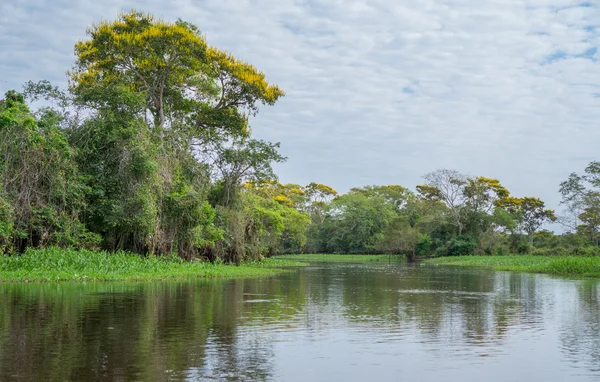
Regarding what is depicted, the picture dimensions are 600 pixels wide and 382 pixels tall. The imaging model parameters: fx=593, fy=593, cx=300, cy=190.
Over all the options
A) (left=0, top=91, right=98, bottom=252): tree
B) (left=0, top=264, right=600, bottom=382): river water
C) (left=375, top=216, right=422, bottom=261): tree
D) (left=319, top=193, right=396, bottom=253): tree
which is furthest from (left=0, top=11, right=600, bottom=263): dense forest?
(left=319, top=193, right=396, bottom=253): tree

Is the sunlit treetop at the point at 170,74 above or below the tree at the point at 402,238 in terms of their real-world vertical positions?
above

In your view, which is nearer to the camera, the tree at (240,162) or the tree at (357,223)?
the tree at (240,162)

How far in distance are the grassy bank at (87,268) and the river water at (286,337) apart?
263 cm

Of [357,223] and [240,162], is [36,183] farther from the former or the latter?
[357,223]

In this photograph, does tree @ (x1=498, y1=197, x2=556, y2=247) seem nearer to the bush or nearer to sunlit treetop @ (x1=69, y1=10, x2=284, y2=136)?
the bush

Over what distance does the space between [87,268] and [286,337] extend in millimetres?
14135

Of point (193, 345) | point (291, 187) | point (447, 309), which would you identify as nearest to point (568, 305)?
point (447, 309)

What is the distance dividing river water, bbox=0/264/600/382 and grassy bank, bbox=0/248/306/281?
2634 mm

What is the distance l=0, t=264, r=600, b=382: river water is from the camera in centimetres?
751

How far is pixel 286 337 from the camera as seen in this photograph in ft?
33.4

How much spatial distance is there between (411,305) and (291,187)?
76.5 metres

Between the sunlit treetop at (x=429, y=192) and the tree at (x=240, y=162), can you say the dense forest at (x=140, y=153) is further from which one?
the sunlit treetop at (x=429, y=192)

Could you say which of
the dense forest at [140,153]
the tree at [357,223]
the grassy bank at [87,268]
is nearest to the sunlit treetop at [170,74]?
the dense forest at [140,153]

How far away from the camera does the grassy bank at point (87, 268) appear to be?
20.4 metres
